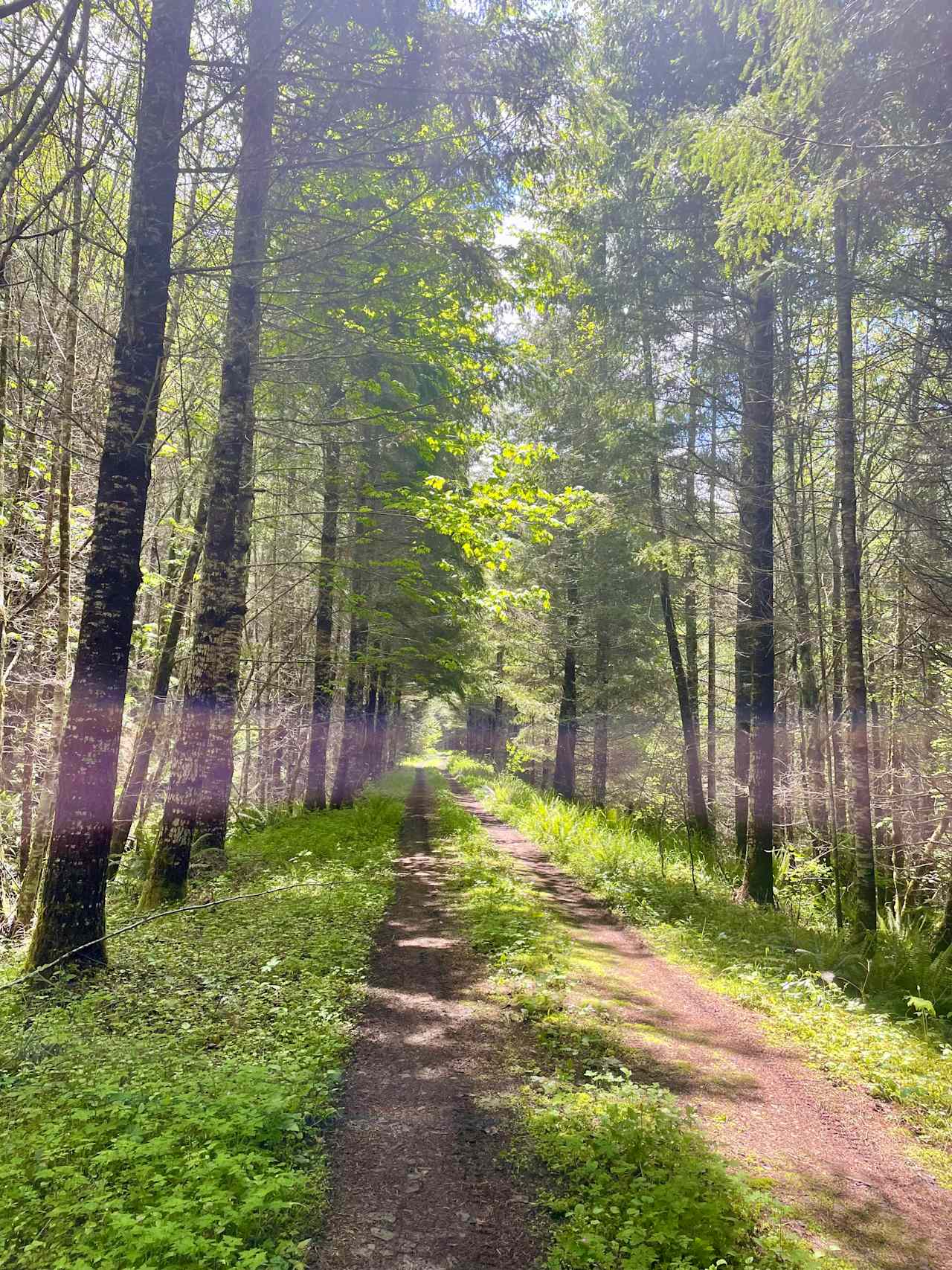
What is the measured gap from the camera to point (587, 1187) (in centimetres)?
326

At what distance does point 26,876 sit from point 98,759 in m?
3.94

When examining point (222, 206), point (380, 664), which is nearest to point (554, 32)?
point (222, 206)

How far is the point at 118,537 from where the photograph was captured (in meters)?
5.33

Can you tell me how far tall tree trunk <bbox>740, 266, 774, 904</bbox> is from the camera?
31.7 ft

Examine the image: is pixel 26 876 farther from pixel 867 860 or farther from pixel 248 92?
pixel 867 860

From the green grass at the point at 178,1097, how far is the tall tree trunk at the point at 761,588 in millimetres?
5973

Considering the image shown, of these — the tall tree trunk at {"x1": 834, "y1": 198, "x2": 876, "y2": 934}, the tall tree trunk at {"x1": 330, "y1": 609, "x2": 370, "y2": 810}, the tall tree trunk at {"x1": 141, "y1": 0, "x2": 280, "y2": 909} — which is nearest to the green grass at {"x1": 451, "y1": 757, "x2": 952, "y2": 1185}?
the tall tree trunk at {"x1": 834, "y1": 198, "x2": 876, "y2": 934}

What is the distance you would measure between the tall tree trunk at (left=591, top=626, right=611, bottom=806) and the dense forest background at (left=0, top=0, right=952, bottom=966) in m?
3.33

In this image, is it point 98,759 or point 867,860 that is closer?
point 98,759

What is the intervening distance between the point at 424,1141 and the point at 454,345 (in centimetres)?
1076

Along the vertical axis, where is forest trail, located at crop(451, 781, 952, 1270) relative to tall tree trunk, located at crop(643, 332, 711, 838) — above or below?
below

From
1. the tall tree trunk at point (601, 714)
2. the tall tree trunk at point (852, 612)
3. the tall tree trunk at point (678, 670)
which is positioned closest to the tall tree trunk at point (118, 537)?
the tall tree trunk at point (852, 612)

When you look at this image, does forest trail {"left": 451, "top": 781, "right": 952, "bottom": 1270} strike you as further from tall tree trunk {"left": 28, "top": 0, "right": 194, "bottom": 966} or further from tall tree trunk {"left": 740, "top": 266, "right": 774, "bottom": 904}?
tall tree trunk {"left": 28, "top": 0, "right": 194, "bottom": 966}

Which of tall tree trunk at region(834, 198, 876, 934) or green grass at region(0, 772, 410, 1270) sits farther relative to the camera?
tall tree trunk at region(834, 198, 876, 934)
